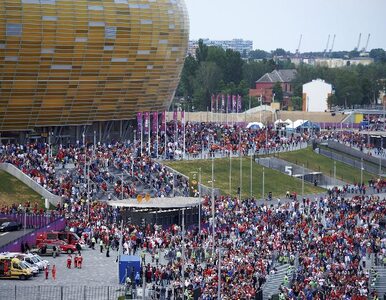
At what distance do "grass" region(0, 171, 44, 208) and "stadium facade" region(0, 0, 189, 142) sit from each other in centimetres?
1456

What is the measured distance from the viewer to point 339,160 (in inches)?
5448

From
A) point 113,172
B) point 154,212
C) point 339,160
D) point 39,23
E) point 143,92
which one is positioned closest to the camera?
point 154,212

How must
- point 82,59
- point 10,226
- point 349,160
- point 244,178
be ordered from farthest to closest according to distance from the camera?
point 349,160 → point 82,59 → point 244,178 → point 10,226

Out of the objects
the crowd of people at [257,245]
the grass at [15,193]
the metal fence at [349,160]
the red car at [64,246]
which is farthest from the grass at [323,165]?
the red car at [64,246]

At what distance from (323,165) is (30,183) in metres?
38.6

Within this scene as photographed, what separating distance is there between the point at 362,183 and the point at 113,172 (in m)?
23.1

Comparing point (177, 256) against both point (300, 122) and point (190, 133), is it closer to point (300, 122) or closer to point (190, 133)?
point (190, 133)

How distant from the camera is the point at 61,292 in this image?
71.2 metres

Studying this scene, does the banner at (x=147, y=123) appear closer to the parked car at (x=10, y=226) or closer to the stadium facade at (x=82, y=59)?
the stadium facade at (x=82, y=59)

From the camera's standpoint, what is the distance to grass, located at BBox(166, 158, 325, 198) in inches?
4537

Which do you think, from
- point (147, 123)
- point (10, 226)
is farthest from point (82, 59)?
point (10, 226)

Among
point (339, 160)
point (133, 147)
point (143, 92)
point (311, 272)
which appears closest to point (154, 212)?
point (311, 272)

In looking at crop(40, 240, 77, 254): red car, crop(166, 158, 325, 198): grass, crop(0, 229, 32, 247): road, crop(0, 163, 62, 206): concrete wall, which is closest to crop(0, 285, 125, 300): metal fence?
crop(40, 240, 77, 254): red car

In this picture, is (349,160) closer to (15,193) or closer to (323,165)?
(323,165)
